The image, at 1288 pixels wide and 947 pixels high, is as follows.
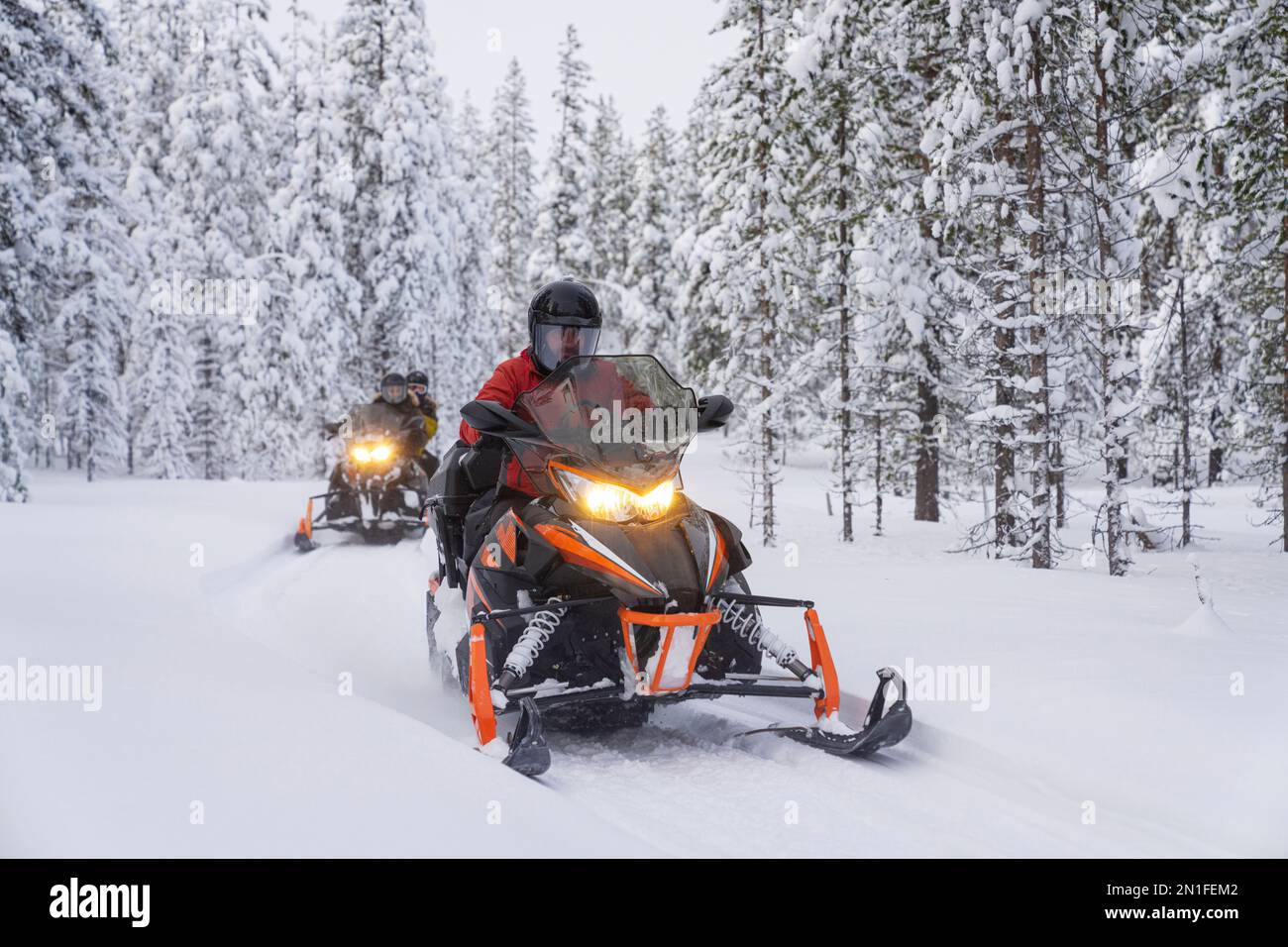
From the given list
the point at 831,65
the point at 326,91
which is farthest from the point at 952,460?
the point at 326,91

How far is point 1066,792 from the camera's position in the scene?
3.88 meters

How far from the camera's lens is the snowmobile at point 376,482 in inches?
468

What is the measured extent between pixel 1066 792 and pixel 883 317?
12.1 m

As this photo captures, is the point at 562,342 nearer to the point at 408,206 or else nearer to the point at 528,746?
the point at 528,746

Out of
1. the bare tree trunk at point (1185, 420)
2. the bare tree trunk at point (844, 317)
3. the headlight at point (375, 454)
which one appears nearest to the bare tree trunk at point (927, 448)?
the bare tree trunk at point (844, 317)

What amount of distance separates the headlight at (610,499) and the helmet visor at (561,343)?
1069 mm

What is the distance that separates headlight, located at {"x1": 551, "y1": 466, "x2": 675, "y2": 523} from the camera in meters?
4.30

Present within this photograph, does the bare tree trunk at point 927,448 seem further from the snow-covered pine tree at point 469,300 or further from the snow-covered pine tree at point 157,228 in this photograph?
the snow-covered pine tree at point 157,228

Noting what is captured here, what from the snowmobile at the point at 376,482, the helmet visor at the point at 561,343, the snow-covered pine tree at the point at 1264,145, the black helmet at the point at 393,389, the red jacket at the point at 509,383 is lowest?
the snowmobile at the point at 376,482

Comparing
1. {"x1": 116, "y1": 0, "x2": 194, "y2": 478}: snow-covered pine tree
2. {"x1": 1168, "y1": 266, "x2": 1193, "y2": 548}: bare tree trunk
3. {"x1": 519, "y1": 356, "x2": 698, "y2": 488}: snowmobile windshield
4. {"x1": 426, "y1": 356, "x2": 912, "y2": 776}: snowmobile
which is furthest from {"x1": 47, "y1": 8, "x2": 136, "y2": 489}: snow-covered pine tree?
{"x1": 1168, "y1": 266, "x2": 1193, "y2": 548}: bare tree trunk

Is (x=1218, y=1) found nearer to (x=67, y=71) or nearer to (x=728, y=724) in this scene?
(x=728, y=724)

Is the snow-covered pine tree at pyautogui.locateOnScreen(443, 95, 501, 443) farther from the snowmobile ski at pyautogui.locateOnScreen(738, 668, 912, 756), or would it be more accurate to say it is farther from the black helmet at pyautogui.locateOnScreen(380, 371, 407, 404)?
the snowmobile ski at pyautogui.locateOnScreen(738, 668, 912, 756)

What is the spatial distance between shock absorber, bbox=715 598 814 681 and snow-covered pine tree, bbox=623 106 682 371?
32.5m

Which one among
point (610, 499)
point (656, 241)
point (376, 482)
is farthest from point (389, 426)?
point (656, 241)
